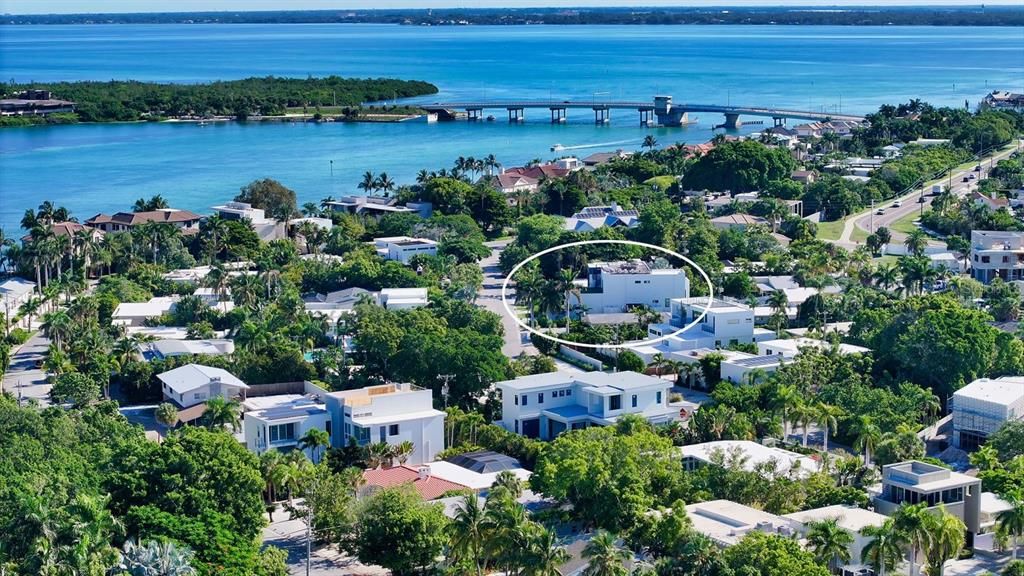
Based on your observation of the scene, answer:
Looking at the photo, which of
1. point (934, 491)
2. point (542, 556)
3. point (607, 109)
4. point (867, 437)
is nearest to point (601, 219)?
point (867, 437)

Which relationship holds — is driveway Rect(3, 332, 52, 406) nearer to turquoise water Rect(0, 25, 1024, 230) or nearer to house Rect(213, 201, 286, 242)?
house Rect(213, 201, 286, 242)

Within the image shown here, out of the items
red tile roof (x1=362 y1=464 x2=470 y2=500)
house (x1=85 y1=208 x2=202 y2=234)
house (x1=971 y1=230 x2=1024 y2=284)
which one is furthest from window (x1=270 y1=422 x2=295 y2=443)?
house (x1=85 y1=208 x2=202 y2=234)

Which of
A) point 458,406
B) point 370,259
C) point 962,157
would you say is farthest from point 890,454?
point 962,157

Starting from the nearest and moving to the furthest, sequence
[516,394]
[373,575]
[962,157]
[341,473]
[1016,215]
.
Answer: [373,575] → [341,473] → [516,394] → [1016,215] → [962,157]

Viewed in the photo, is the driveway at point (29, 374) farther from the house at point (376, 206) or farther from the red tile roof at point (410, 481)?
the house at point (376, 206)

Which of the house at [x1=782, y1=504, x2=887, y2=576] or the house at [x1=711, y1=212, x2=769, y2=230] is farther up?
the house at [x1=782, y1=504, x2=887, y2=576]

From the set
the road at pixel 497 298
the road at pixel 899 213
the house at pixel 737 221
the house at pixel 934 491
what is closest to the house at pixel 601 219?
the road at pixel 497 298

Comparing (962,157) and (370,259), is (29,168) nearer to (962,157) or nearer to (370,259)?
(370,259)
